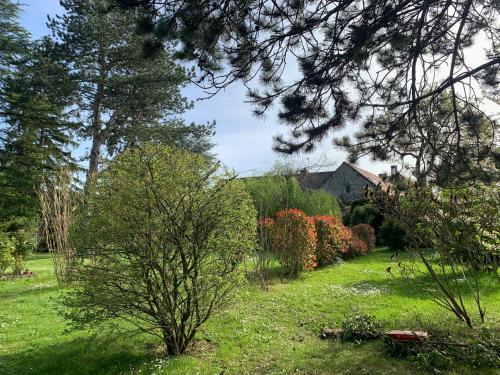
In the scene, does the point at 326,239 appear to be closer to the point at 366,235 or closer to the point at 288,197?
the point at 366,235

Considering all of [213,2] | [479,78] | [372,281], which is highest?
[213,2]

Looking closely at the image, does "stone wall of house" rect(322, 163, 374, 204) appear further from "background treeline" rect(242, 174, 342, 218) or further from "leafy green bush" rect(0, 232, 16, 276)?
"leafy green bush" rect(0, 232, 16, 276)

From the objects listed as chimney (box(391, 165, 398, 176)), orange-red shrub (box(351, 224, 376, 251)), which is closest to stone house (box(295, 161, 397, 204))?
orange-red shrub (box(351, 224, 376, 251))

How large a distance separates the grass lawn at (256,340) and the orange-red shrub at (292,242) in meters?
1.99

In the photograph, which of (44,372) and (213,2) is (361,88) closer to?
(213,2)

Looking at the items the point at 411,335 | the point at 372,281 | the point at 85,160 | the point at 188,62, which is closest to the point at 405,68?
the point at 188,62

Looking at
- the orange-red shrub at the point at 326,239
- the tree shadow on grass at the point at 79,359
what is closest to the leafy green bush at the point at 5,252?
the tree shadow on grass at the point at 79,359

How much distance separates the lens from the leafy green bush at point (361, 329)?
17.7 feet

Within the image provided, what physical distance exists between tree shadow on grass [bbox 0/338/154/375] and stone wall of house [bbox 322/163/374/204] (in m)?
29.2

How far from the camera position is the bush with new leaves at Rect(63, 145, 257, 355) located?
4828 mm

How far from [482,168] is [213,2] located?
12.9ft

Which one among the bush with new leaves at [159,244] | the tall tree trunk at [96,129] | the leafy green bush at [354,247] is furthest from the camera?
the tall tree trunk at [96,129]

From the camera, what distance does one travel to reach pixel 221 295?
5.26 metres

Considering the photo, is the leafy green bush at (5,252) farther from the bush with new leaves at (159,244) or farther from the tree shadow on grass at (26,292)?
the bush with new leaves at (159,244)
